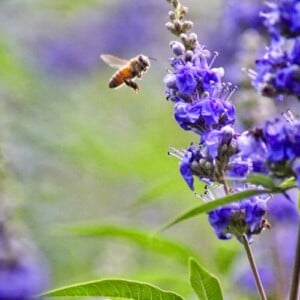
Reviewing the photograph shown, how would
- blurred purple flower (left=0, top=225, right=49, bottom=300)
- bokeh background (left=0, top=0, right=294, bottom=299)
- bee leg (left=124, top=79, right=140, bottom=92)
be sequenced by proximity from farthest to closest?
1. bokeh background (left=0, top=0, right=294, bottom=299)
2. blurred purple flower (left=0, top=225, right=49, bottom=300)
3. bee leg (left=124, top=79, right=140, bottom=92)

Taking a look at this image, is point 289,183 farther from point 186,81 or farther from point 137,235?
point 137,235

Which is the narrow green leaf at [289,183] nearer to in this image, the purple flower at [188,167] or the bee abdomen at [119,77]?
the purple flower at [188,167]

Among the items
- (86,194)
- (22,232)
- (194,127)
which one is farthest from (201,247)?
(194,127)

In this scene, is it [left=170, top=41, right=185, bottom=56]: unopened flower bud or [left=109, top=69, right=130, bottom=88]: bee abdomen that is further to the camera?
[left=109, top=69, right=130, bottom=88]: bee abdomen

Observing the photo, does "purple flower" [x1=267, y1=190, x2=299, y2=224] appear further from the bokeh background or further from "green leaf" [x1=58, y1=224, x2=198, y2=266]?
"green leaf" [x1=58, y1=224, x2=198, y2=266]

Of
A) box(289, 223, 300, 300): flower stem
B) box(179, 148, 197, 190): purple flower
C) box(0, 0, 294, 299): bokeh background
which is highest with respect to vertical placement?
box(0, 0, 294, 299): bokeh background

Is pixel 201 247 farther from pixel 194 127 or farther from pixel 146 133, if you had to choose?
pixel 194 127

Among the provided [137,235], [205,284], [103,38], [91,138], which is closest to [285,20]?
[205,284]

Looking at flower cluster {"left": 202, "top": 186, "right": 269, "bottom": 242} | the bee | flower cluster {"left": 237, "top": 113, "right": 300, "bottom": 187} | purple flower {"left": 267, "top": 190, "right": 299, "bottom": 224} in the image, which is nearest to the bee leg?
the bee
